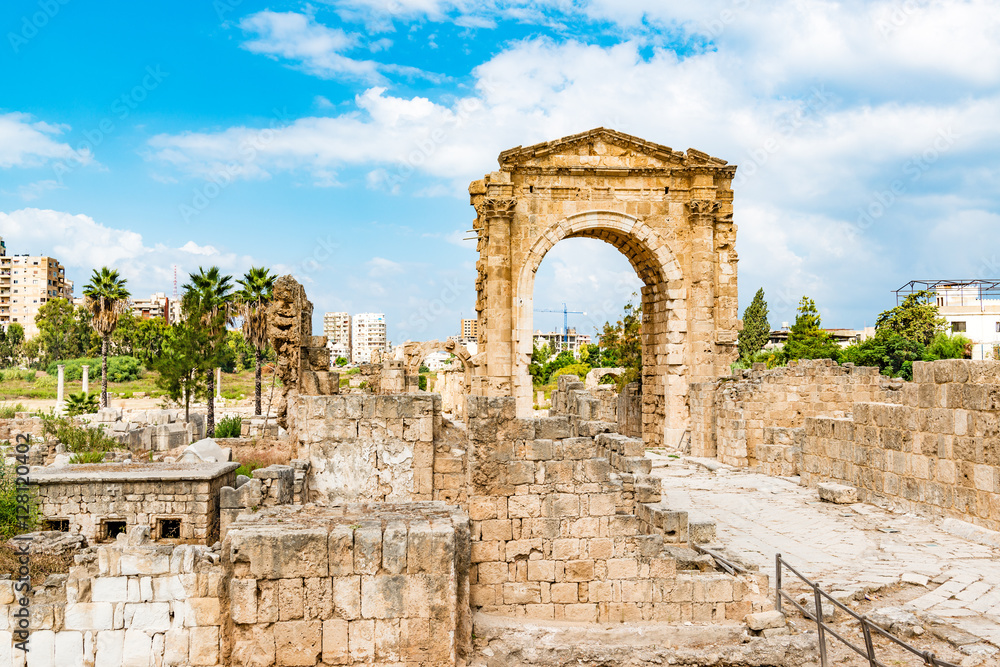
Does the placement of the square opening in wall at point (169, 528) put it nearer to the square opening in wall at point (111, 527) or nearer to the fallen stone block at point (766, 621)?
the square opening in wall at point (111, 527)

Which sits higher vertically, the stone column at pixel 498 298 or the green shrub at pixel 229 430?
the stone column at pixel 498 298

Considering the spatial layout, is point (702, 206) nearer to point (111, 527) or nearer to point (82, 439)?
point (111, 527)

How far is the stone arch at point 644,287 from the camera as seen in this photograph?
1741 centimetres

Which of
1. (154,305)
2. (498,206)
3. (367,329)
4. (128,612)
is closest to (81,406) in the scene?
(498,206)

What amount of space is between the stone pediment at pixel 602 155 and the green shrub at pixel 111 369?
1695 inches

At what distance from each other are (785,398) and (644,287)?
5497 millimetres

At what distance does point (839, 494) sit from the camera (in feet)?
33.5

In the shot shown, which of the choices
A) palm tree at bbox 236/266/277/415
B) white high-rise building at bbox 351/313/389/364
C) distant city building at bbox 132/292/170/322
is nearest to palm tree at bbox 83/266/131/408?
palm tree at bbox 236/266/277/415

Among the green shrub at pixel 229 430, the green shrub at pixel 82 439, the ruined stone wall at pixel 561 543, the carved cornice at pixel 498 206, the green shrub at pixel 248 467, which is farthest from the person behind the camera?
the green shrub at pixel 229 430

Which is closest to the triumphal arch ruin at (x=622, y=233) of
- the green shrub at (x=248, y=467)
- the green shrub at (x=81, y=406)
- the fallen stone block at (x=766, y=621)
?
the green shrub at (x=248, y=467)

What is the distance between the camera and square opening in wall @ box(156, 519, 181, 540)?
10023mm

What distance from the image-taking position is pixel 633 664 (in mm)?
4914

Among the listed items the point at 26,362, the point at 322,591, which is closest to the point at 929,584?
the point at 322,591

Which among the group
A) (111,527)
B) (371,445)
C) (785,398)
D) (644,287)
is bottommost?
(111,527)
